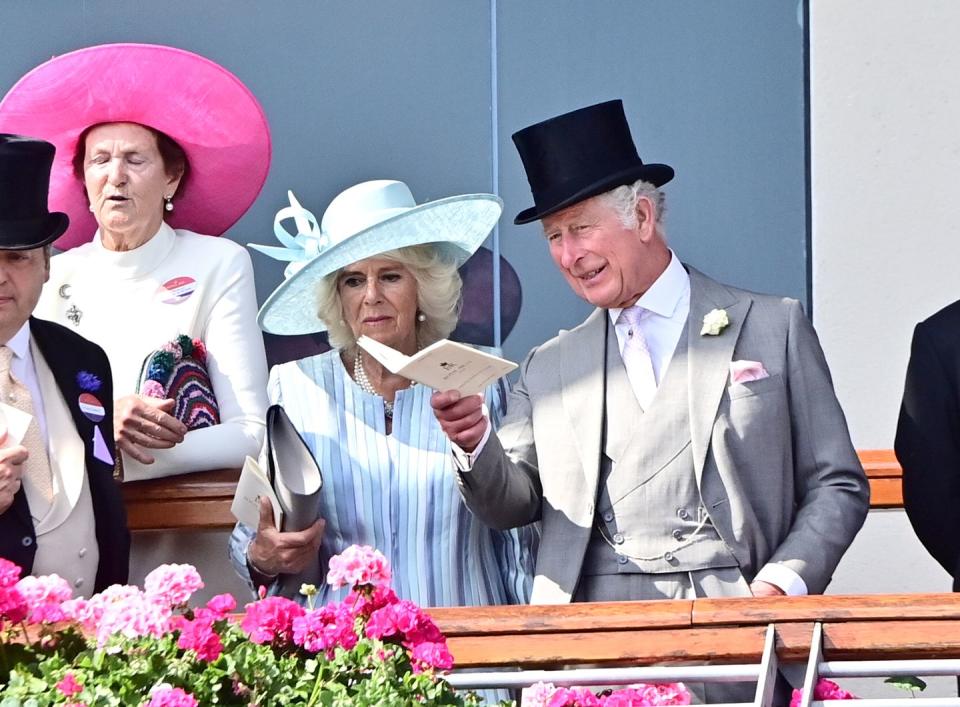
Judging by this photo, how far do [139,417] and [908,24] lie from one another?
244 cm

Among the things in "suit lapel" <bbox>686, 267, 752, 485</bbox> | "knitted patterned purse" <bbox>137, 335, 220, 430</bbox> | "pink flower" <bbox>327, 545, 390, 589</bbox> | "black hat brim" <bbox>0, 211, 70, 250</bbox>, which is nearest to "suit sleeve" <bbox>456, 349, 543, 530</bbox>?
"suit lapel" <bbox>686, 267, 752, 485</bbox>

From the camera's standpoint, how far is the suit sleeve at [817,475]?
3.57 m

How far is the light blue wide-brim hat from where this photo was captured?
402 centimetres

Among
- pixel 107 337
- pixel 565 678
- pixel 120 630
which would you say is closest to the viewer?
pixel 120 630

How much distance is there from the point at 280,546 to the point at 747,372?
965mm

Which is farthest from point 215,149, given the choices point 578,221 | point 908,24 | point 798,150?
point 908,24

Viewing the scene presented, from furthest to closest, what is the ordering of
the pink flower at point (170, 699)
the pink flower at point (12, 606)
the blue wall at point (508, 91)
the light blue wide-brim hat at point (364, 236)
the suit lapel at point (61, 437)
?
the blue wall at point (508, 91)
the light blue wide-brim hat at point (364, 236)
the suit lapel at point (61, 437)
the pink flower at point (12, 606)
the pink flower at point (170, 699)

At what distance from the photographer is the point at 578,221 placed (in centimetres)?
385

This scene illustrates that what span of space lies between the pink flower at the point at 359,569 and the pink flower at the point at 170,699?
357 mm

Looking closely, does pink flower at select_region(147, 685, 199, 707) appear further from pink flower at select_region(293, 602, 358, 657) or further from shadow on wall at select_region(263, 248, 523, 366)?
shadow on wall at select_region(263, 248, 523, 366)

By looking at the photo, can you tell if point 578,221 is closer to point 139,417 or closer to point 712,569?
point 712,569

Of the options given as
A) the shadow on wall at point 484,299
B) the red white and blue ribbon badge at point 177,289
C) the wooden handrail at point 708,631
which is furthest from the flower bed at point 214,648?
the shadow on wall at point 484,299

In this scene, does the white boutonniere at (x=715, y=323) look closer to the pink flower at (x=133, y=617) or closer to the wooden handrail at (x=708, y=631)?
the wooden handrail at (x=708, y=631)

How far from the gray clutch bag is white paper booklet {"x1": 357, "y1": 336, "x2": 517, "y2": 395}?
0.38 m
